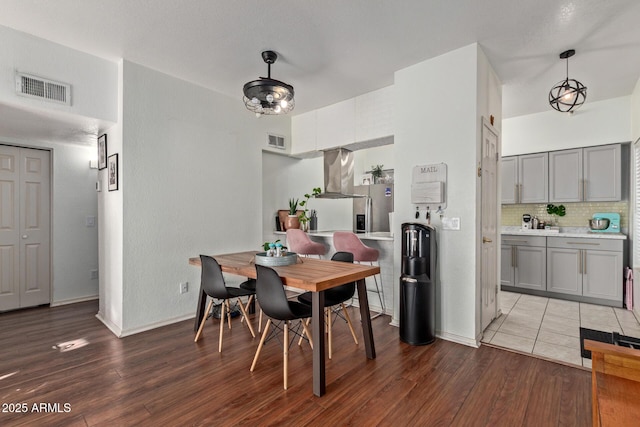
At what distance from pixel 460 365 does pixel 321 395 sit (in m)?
1.19

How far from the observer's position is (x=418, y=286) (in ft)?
9.29

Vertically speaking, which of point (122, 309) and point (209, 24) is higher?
point (209, 24)

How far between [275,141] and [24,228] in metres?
3.47

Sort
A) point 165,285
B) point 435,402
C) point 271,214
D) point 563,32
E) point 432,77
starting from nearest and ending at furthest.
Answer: point 435,402, point 563,32, point 432,77, point 165,285, point 271,214

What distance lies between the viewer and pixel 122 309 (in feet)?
10.2

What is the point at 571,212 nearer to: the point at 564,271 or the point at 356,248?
the point at 564,271

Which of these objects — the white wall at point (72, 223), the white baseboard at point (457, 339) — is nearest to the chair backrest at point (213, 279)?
the white baseboard at point (457, 339)

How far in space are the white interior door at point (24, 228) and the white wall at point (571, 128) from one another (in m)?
6.84

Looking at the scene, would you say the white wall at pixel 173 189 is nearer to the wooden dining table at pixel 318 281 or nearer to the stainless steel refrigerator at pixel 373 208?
the wooden dining table at pixel 318 281

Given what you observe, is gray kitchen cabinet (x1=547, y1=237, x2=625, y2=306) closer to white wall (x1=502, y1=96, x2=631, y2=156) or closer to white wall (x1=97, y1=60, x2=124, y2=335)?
white wall (x1=502, y1=96, x2=631, y2=156)

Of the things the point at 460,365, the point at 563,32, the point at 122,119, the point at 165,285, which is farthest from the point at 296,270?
the point at 563,32

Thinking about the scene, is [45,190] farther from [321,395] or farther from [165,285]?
[321,395]

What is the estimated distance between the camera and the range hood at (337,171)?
4625 mm

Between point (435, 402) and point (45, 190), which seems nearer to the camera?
point (435, 402)
